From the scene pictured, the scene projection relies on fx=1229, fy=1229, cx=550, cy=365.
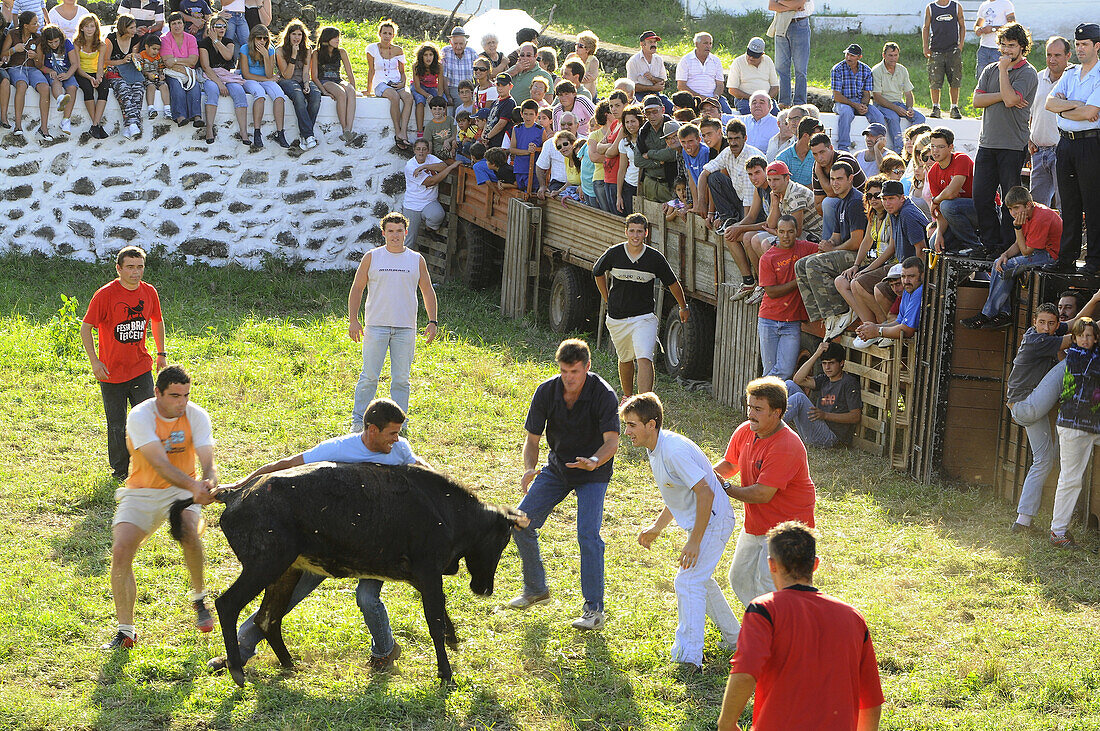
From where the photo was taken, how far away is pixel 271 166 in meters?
17.4

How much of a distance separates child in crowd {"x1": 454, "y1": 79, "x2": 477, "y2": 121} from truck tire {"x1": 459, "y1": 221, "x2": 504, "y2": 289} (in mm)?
1574

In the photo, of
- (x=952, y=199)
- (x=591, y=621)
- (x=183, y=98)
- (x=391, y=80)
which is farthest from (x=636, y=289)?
(x=183, y=98)

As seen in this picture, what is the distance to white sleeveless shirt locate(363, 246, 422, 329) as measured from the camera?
396 inches

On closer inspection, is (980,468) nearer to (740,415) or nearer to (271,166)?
(740,415)

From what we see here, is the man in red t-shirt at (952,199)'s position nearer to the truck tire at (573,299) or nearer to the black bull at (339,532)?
the truck tire at (573,299)

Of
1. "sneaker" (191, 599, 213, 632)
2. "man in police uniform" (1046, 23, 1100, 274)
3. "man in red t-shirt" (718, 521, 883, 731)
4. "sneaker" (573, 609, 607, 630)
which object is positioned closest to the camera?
"man in red t-shirt" (718, 521, 883, 731)

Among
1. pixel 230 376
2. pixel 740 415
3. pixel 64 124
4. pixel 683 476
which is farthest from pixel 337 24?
pixel 683 476

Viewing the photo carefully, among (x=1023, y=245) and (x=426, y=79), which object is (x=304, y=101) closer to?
(x=426, y=79)

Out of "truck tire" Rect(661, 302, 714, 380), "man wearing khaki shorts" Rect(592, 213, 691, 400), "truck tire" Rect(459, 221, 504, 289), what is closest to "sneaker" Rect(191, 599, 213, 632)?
"man wearing khaki shorts" Rect(592, 213, 691, 400)

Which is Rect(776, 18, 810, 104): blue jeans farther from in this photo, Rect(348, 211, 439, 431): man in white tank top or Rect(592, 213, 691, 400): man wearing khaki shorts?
Rect(348, 211, 439, 431): man in white tank top

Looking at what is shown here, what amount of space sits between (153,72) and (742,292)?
8924 mm

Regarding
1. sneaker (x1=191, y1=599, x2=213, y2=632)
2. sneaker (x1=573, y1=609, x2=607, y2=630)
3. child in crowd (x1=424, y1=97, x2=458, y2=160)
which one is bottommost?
sneaker (x1=573, y1=609, x2=607, y2=630)

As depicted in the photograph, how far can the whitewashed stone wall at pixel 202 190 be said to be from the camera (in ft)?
53.5

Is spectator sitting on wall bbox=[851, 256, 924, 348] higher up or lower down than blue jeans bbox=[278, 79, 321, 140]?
lower down
